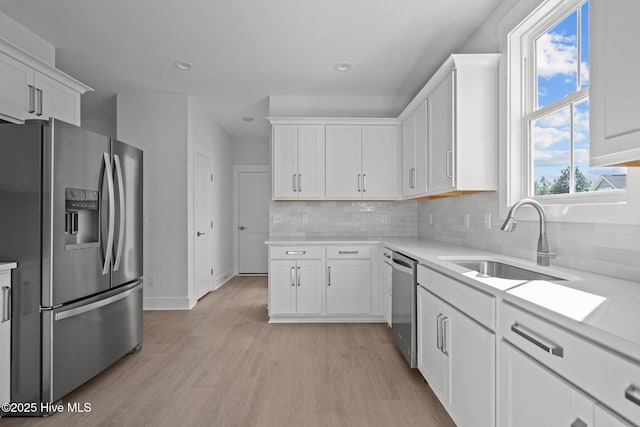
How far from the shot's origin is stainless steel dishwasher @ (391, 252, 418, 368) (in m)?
2.46

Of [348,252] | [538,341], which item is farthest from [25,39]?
[538,341]

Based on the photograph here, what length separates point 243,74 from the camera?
12.1ft

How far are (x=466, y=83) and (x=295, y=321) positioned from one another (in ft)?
9.21

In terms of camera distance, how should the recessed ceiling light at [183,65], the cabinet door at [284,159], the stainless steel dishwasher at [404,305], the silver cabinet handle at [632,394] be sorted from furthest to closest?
the cabinet door at [284,159]
the recessed ceiling light at [183,65]
the stainless steel dishwasher at [404,305]
the silver cabinet handle at [632,394]

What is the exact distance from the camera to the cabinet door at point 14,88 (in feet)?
7.72

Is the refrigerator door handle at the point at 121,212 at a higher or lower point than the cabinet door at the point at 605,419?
higher

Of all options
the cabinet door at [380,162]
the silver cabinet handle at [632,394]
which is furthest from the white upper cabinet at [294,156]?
the silver cabinet handle at [632,394]

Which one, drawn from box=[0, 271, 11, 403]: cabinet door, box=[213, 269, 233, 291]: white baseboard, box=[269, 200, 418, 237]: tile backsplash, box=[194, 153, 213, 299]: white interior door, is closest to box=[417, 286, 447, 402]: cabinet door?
box=[269, 200, 418, 237]: tile backsplash

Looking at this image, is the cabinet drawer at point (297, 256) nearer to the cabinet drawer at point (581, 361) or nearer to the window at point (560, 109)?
the window at point (560, 109)

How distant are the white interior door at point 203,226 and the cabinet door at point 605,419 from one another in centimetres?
441

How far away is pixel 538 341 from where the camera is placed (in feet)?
3.59

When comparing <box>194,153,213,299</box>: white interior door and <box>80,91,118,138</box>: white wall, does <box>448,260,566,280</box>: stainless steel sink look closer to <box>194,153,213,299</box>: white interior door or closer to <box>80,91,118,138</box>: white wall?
<box>194,153,213,299</box>: white interior door

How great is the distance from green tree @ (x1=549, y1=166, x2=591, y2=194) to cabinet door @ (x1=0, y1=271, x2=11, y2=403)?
3.18 m

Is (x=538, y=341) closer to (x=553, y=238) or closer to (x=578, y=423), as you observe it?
(x=578, y=423)
